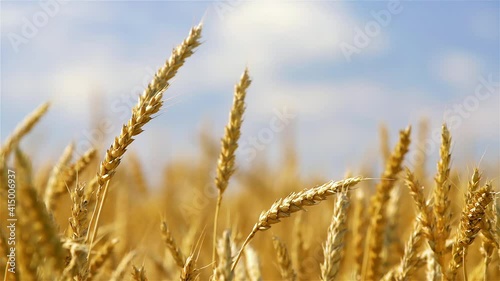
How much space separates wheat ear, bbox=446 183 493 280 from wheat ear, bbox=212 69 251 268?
2.42 feet

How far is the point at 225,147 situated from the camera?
1.91 m

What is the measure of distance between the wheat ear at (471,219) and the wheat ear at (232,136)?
2.42 feet

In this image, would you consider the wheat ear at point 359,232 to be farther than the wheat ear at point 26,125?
Yes

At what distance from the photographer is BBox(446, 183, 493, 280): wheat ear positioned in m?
1.46

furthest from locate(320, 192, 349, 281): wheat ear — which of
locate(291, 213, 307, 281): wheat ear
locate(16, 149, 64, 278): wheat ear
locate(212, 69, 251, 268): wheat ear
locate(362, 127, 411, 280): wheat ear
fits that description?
locate(291, 213, 307, 281): wheat ear

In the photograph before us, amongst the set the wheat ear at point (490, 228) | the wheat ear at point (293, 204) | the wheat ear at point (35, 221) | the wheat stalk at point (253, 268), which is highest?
the wheat ear at point (490, 228)

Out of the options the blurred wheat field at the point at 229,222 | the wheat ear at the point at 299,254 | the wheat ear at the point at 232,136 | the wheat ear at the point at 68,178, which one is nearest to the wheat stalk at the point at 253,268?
the blurred wheat field at the point at 229,222

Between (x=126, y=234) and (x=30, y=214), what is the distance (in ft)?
8.35

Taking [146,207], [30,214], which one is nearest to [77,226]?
[30,214]

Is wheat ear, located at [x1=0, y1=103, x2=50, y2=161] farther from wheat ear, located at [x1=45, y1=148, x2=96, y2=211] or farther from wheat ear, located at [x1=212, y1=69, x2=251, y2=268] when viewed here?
wheat ear, located at [x1=212, y1=69, x2=251, y2=268]

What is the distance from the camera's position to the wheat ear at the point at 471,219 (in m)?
1.46

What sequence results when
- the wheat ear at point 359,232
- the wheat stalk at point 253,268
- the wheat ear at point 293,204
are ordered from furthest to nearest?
the wheat ear at point 359,232 → the wheat stalk at point 253,268 → the wheat ear at point 293,204

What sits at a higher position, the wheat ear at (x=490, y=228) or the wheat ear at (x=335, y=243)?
the wheat ear at (x=490, y=228)

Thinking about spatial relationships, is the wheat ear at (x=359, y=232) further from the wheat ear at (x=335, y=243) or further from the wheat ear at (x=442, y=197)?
the wheat ear at (x=335, y=243)
